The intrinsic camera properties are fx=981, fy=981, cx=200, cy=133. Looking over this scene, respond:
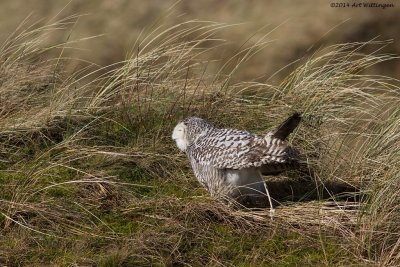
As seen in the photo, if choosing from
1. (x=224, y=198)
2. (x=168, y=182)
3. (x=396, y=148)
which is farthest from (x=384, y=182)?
(x=168, y=182)

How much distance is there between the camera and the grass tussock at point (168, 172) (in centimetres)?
502

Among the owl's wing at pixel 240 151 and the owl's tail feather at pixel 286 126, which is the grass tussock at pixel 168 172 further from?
the owl's tail feather at pixel 286 126

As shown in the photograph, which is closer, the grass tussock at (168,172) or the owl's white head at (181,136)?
the grass tussock at (168,172)

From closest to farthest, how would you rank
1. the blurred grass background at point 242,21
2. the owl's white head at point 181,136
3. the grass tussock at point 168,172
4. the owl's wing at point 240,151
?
the grass tussock at point 168,172 → the owl's wing at point 240,151 → the owl's white head at point 181,136 → the blurred grass background at point 242,21

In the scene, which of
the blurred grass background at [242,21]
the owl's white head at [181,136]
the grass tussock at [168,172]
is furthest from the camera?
the blurred grass background at [242,21]

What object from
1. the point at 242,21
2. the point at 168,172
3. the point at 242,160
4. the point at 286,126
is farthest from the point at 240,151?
the point at 242,21

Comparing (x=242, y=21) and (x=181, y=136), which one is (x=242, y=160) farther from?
(x=242, y=21)

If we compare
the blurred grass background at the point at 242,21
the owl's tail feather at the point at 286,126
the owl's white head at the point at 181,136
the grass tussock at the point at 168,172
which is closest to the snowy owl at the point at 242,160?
the owl's tail feather at the point at 286,126

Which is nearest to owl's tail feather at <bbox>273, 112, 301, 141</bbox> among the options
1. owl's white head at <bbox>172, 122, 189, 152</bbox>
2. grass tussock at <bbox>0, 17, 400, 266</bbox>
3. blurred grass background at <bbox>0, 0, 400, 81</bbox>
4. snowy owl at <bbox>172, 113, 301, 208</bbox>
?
snowy owl at <bbox>172, 113, 301, 208</bbox>

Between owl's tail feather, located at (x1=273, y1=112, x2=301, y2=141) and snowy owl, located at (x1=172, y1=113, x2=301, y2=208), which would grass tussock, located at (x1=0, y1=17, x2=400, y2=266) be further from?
owl's tail feather, located at (x1=273, y1=112, x2=301, y2=141)

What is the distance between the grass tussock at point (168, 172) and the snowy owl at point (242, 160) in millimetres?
119

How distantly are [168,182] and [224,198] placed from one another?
58 cm

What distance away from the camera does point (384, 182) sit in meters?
5.06

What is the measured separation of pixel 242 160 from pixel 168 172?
782 mm
